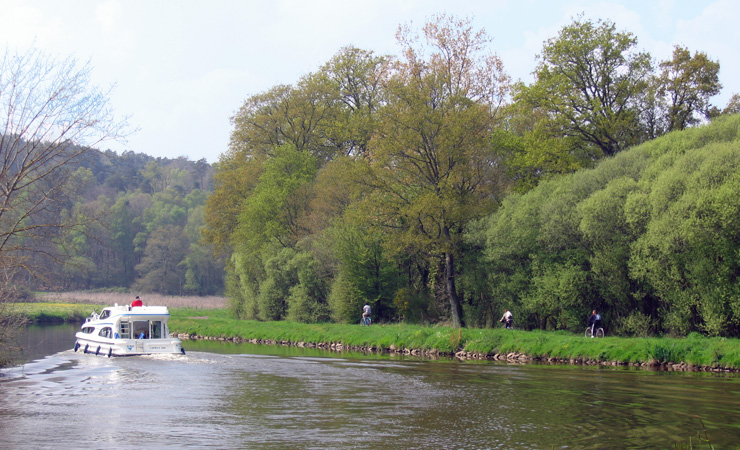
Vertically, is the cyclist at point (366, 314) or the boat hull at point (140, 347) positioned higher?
the cyclist at point (366, 314)

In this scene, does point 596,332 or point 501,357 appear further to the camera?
point 596,332

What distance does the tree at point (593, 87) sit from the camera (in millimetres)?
45594

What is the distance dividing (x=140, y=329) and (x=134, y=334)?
379mm

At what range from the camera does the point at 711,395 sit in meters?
21.6

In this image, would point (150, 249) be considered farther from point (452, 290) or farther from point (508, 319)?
point (508, 319)

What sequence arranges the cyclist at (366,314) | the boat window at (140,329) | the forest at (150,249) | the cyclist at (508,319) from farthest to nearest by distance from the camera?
the forest at (150,249), the cyclist at (366,314), the cyclist at (508,319), the boat window at (140,329)

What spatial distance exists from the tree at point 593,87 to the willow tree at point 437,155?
4.04 meters

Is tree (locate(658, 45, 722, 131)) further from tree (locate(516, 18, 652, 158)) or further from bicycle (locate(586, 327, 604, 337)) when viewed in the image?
bicycle (locate(586, 327, 604, 337))

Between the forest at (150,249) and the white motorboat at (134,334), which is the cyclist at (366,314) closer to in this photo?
the white motorboat at (134,334)

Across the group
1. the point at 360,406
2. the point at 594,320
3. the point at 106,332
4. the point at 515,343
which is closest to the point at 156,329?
the point at 106,332

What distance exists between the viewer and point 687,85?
4409 centimetres

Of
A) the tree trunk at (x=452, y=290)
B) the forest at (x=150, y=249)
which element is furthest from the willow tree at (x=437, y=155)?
the forest at (x=150, y=249)

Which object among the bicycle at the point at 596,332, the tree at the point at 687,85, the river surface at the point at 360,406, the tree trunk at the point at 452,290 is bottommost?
the river surface at the point at 360,406

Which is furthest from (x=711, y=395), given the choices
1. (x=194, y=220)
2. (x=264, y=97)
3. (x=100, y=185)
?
(x=100, y=185)
